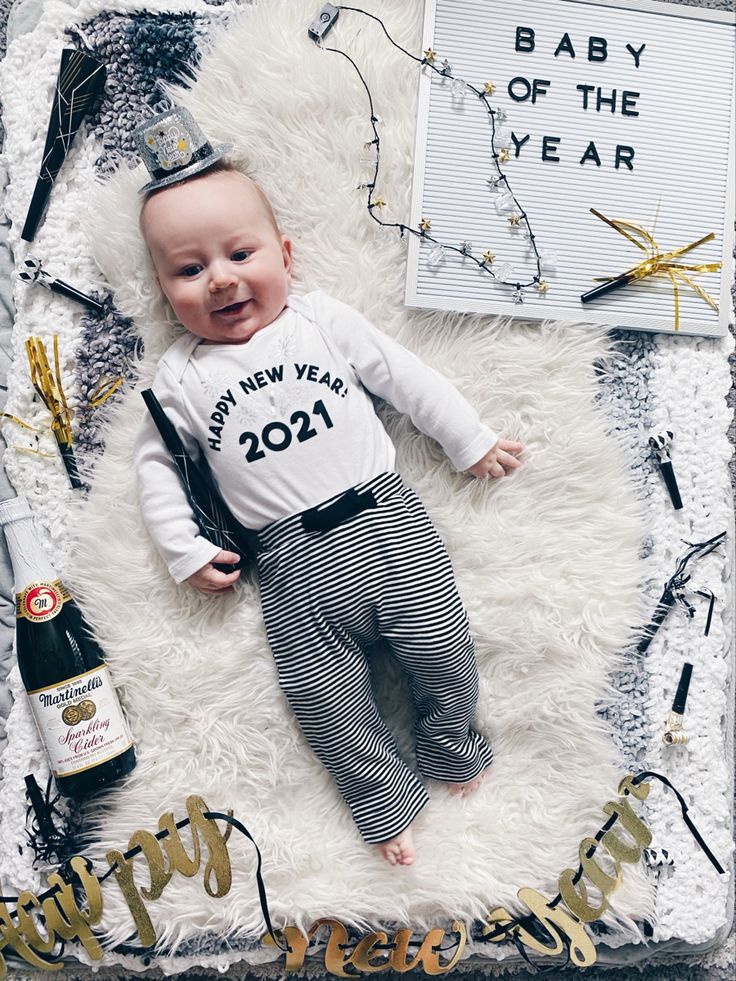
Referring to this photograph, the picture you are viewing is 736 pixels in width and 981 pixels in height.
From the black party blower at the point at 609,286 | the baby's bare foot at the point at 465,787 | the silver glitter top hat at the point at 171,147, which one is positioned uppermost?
the silver glitter top hat at the point at 171,147

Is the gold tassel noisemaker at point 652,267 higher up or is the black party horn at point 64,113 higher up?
the black party horn at point 64,113

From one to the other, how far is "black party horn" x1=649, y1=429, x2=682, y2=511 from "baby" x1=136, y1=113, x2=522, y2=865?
22cm

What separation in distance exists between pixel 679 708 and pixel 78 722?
2.39 ft

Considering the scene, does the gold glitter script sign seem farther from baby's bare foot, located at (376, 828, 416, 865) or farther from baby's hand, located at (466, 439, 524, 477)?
baby's hand, located at (466, 439, 524, 477)

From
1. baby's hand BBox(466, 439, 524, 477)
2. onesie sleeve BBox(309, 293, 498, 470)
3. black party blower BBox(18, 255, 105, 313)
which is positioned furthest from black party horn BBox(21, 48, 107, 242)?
baby's hand BBox(466, 439, 524, 477)

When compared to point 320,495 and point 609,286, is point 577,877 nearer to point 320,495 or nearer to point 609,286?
point 320,495

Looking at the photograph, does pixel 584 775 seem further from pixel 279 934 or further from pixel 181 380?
pixel 181 380

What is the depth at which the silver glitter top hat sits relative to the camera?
0.78 meters

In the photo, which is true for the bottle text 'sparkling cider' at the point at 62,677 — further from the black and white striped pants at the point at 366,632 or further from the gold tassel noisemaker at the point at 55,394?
the black and white striped pants at the point at 366,632

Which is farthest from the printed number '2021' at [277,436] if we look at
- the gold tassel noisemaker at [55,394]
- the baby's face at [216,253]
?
the gold tassel noisemaker at [55,394]

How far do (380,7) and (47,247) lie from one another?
51 centimetres

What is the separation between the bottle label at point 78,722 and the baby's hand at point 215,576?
0.16 m

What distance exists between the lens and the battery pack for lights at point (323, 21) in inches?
33.9

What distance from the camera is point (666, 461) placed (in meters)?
0.90
